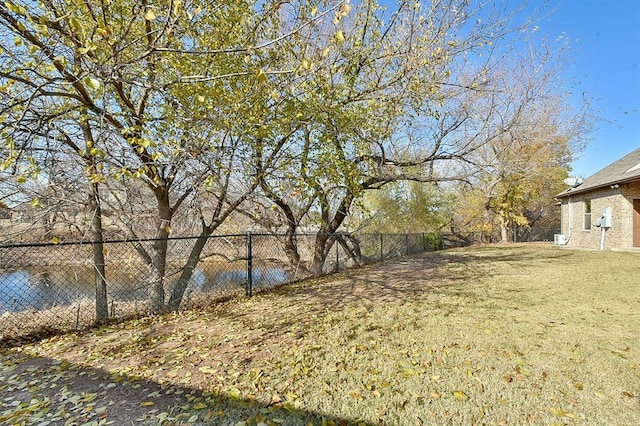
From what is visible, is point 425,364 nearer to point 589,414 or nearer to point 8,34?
point 589,414

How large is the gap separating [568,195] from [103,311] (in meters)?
18.6

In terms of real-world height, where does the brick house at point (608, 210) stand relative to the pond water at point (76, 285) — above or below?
above

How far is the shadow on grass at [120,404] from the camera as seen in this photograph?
209cm

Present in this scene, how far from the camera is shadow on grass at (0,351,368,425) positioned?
2094 millimetres

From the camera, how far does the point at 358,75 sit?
653cm

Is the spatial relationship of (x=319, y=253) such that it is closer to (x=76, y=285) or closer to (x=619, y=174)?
(x=76, y=285)

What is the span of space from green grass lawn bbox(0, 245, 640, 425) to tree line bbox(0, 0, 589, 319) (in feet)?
4.30

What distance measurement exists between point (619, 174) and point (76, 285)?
17.1m

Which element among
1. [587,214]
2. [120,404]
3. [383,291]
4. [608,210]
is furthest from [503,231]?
[120,404]

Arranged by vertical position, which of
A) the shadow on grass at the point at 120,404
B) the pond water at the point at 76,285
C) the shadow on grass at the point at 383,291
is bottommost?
the shadow on grass at the point at 383,291

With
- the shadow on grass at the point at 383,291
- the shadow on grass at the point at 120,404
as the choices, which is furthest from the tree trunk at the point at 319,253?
the shadow on grass at the point at 120,404

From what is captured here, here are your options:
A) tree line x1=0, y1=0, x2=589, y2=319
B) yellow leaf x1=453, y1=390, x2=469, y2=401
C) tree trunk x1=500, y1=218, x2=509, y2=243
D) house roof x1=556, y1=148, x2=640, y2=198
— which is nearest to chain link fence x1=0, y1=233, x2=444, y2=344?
tree line x1=0, y1=0, x2=589, y2=319

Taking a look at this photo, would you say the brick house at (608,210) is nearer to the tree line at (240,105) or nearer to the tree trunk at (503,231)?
the tree trunk at (503,231)

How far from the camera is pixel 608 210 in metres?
11.7
